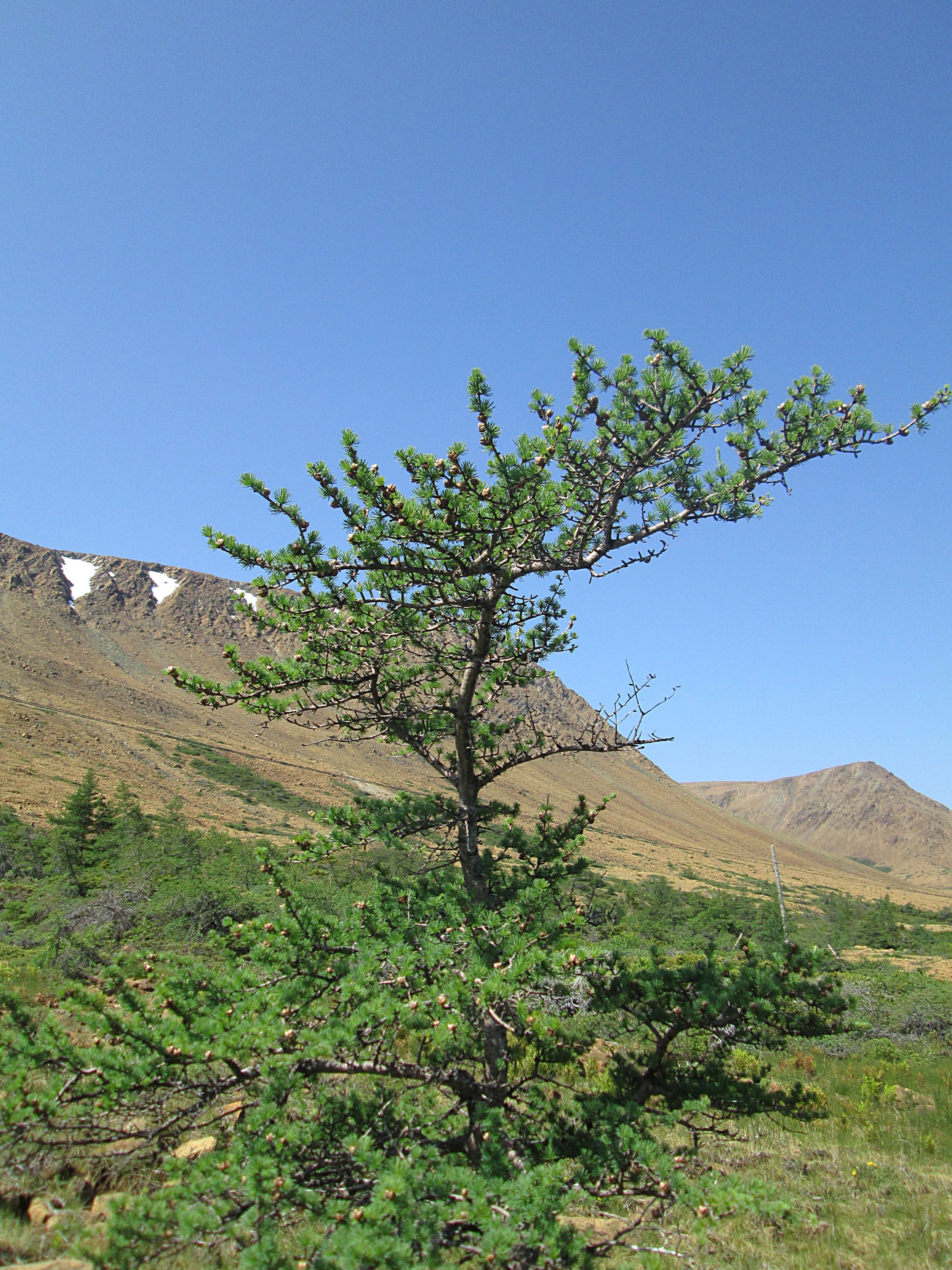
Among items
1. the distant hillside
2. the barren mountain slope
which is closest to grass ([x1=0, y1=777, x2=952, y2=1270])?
the barren mountain slope

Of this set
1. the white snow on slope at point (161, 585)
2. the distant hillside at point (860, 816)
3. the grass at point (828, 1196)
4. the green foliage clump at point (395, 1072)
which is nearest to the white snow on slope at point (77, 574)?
the white snow on slope at point (161, 585)

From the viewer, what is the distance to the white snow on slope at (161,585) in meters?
90.4

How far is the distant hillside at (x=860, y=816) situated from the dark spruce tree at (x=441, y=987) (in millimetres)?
145493

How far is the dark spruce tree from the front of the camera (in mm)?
2664

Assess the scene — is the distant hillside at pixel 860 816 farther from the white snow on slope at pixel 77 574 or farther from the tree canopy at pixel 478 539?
the tree canopy at pixel 478 539

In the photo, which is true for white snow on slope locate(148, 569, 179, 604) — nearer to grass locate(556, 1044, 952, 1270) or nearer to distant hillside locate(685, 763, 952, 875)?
grass locate(556, 1044, 952, 1270)

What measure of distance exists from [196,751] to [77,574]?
5561 cm

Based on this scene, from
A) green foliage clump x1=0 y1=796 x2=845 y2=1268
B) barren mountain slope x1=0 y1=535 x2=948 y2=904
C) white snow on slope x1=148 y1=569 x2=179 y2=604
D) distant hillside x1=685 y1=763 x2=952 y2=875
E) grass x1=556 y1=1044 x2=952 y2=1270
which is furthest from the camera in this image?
distant hillside x1=685 y1=763 x2=952 y2=875

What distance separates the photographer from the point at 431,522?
383 cm

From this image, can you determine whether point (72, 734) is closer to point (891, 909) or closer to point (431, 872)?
point (431, 872)

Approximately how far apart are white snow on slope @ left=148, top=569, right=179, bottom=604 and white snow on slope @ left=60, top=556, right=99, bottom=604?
733cm

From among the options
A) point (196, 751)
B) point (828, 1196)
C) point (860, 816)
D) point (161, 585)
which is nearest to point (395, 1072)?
point (828, 1196)

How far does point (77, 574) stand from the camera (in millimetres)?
87750

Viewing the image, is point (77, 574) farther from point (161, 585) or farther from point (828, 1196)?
point (828, 1196)
